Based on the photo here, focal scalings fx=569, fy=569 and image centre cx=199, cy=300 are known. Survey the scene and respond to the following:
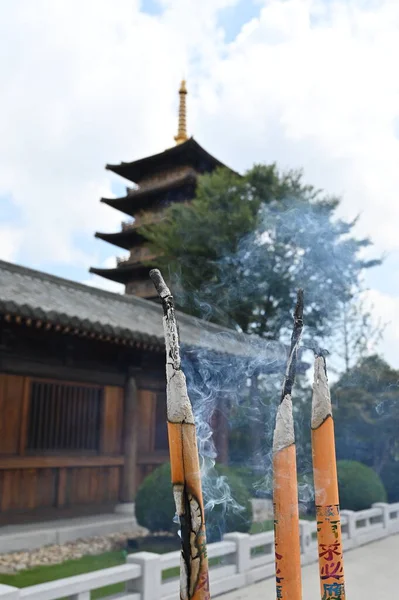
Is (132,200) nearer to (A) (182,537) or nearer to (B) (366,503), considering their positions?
(B) (366,503)

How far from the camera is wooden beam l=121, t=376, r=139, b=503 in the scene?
9.31 meters

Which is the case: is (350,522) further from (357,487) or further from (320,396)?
(320,396)

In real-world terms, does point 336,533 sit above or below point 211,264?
below

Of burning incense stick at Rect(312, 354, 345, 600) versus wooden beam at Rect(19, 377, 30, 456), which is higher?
wooden beam at Rect(19, 377, 30, 456)

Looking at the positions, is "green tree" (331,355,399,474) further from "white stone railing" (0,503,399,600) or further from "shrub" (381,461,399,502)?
"white stone railing" (0,503,399,600)

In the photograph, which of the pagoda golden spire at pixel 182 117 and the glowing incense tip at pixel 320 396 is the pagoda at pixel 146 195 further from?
the glowing incense tip at pixel 320 396

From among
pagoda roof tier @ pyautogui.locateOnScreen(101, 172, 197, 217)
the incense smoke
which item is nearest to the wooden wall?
the incense smoke

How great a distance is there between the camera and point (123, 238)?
84.5 feet

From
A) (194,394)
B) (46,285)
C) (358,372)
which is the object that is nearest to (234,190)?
(358,372)

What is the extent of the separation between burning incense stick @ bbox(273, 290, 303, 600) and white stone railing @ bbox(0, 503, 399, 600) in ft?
7.90

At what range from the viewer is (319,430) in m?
2.13

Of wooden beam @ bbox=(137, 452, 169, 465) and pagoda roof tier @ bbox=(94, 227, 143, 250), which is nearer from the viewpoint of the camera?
wooden beam @ bbox=(137, 452, 169, 465)

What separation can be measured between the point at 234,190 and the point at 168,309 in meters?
16.7

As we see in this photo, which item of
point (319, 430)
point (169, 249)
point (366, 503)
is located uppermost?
point (169, 249)
